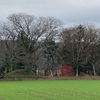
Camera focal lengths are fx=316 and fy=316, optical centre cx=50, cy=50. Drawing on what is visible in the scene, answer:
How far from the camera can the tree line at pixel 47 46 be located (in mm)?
79900

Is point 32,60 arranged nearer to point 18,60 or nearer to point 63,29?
point 18,60

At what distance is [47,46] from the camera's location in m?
82.5

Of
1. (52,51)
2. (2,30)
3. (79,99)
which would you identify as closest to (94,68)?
(52,51)

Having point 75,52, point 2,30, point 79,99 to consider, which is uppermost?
point 2,30

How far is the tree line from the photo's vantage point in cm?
7990

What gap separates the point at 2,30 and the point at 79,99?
205 feet

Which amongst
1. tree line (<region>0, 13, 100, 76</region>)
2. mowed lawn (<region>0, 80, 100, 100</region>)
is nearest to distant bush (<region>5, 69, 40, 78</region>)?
tree line (<region>0, 13, 100, 76</region>)

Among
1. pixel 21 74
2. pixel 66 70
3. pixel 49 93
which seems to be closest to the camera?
pixel 49 93

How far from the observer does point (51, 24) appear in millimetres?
82688

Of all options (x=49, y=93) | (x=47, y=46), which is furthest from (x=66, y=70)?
(x=49, y=93)

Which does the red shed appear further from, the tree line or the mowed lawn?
the mowed lawn

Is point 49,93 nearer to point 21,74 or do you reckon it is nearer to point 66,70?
point 21,74

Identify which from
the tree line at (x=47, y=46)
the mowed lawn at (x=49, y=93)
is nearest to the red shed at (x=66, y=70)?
the tree line at (x=47, y=46)

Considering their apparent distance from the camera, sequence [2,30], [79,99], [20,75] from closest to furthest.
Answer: [79,99] → [20,75] → [2,30]
